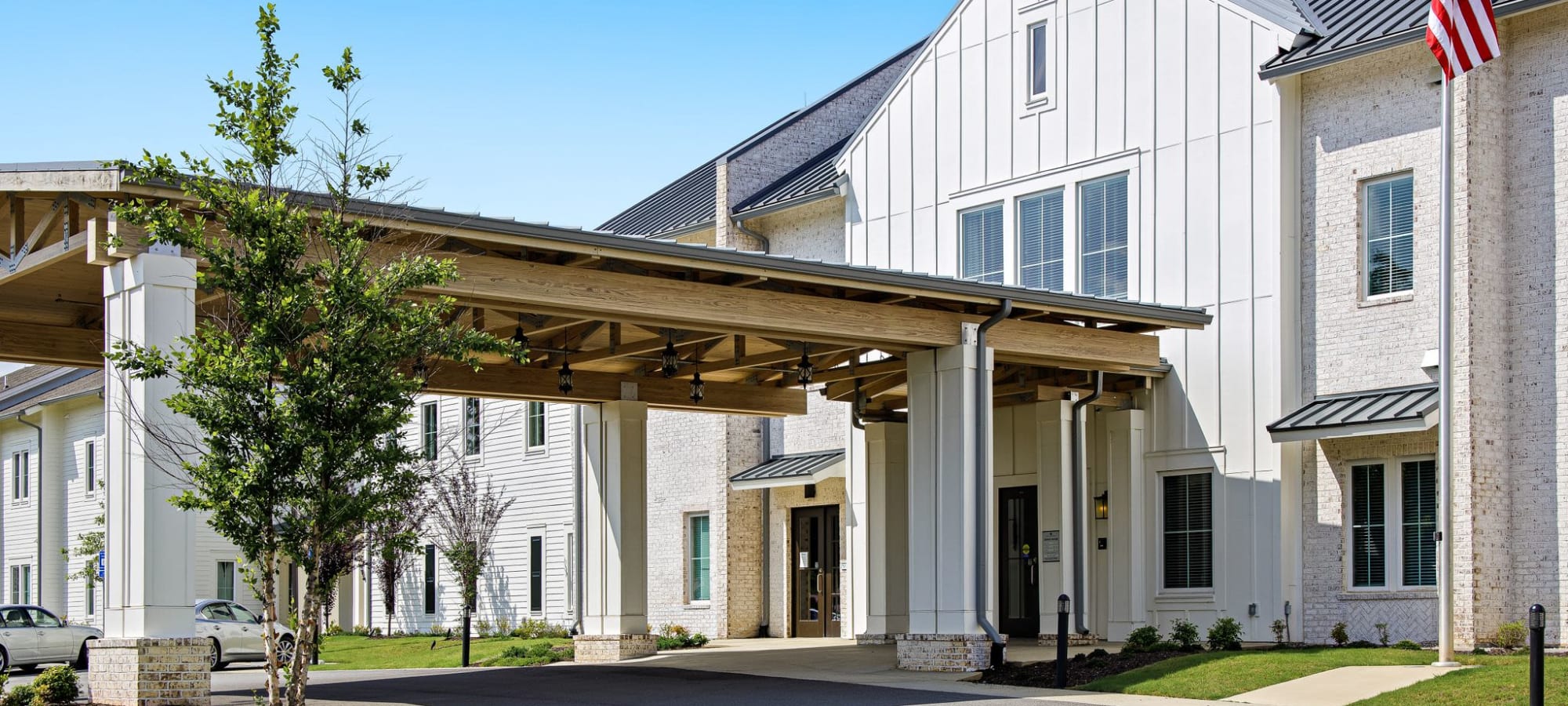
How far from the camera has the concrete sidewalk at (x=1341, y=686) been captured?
15.0m

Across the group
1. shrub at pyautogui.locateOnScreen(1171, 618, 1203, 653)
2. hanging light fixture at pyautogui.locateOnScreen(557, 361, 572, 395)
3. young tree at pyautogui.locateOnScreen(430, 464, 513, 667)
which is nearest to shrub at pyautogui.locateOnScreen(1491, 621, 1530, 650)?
shrub at pyautogui.locateOnScreen(1171, 618, 1203, 653)

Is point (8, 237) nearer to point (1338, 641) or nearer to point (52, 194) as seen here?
point (52, 194)

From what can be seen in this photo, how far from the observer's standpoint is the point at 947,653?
729 inches

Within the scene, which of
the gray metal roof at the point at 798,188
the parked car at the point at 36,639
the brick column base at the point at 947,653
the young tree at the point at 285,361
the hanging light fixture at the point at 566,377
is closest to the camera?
the young tree at the point at 285,361

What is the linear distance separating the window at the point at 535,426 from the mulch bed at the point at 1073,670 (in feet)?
56.5

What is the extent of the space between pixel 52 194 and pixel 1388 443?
601 inches

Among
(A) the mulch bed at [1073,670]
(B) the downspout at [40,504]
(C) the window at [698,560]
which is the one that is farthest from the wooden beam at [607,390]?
(B) the downspout at [40,504]

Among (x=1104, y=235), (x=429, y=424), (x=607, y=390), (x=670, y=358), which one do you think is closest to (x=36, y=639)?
(x=429, y=424)

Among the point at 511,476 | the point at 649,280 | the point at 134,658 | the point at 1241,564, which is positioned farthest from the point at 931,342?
the point at 511,476

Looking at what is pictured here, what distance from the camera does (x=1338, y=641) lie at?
786 inches

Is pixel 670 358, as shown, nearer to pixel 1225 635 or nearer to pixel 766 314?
pixel 766 314

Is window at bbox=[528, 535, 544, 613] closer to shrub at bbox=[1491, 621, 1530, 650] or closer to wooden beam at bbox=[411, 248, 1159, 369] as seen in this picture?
wooden beam at bbox=[411, 248, 1159, 369]

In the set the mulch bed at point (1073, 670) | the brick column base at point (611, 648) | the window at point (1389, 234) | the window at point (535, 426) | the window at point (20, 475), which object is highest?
the window at point (1389, 234)

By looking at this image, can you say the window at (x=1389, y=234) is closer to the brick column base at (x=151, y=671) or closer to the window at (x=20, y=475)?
the brick column base at (x=151, y=671)
